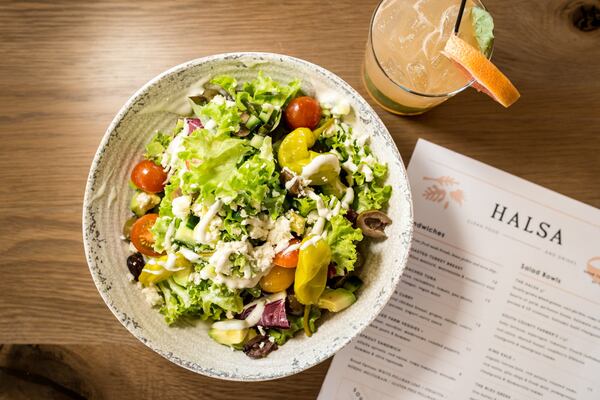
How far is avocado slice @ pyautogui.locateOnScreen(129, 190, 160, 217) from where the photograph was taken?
1.22 metres

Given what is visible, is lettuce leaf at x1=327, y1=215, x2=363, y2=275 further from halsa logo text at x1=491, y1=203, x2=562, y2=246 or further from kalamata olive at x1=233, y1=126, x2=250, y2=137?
halsa logo text at x1=491, y1=203, x2=562, y2=246

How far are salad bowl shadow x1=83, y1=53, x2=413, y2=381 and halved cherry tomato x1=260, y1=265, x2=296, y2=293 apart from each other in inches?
6.1

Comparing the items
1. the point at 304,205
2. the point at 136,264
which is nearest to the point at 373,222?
the point at 304,205

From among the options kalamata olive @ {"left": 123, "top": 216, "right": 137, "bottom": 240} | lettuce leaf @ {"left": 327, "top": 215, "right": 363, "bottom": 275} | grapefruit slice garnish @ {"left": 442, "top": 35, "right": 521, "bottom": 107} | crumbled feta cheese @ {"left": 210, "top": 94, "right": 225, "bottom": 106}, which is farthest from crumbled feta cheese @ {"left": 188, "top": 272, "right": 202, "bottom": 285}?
grapefruit slice garnish @ {"left": 442, "top": 35, "right": 521, "bottom": 107}

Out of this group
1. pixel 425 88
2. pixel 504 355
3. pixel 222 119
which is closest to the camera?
pixel 222 119

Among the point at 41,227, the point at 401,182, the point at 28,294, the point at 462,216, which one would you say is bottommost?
the point at 28,294

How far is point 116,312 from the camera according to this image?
1.14m

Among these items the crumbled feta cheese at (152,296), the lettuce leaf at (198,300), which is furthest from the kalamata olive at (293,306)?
the crumbled feta cheese at (152,296)

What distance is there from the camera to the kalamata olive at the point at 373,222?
1171mm

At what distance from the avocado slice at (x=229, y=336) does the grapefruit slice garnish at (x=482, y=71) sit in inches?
32.6

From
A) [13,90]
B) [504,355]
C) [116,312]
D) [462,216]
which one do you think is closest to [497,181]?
[462,216]

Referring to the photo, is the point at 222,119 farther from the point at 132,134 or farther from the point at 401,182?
the point at 401,182

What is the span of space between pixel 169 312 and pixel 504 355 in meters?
0.95

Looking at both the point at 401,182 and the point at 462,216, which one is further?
the point at 462,216
